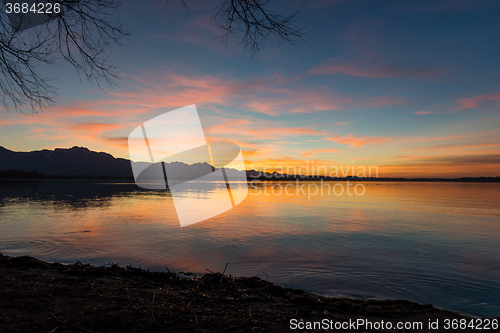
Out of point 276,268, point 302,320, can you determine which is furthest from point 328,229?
point 302,320

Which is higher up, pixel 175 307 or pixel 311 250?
pixel 175 307

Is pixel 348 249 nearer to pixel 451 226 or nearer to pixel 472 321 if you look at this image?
pixel 472 321

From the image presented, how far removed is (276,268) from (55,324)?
6083 mm

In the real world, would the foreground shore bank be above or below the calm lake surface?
above

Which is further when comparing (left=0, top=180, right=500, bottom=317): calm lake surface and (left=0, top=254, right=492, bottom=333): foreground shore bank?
(left=0, top=180, right=500, bottom=317): calm lake surface

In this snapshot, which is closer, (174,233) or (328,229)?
(174,233)

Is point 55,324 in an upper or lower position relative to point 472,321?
upper

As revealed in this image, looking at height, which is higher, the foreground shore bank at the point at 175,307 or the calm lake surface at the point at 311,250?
the foreground shore bank at the point at 175,307

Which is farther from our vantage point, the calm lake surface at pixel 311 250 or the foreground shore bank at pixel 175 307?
the calm lake surface at pixel 311 250

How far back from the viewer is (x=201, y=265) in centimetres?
868

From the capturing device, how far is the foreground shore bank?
397 cm

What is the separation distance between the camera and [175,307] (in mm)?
4629

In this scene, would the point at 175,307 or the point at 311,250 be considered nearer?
the point at 175,307

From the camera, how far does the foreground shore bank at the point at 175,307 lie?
3.97m
